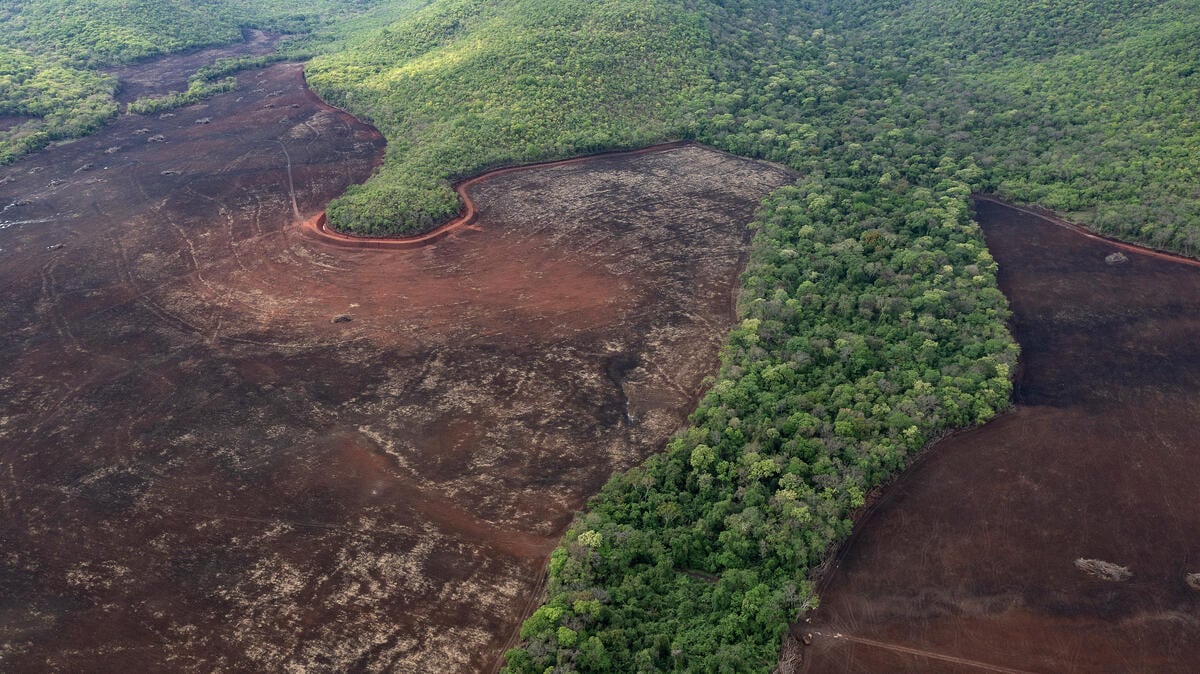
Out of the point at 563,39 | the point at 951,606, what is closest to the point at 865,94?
the point at 563,39

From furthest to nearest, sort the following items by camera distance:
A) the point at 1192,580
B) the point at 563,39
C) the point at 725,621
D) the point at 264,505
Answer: the point at 563,39
the point at 264,505
the point at 1192,580
the point at 725,621

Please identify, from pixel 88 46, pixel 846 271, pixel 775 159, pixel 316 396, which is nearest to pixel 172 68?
pixel 88 46

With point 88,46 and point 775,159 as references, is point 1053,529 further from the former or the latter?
point 88,46

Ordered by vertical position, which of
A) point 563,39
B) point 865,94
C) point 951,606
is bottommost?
point 951,606

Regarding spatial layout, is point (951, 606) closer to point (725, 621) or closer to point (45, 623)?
point (725, 621)

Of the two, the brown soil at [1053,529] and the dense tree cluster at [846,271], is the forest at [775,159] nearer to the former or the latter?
the dense tree cluster at [846,271]

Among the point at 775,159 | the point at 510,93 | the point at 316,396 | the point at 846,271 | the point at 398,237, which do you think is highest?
the point at 510,93

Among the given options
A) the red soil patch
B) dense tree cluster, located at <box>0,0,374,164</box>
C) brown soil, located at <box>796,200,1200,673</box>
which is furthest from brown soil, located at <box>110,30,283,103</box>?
brown soil, located at <box>796,200,1200,673</box>

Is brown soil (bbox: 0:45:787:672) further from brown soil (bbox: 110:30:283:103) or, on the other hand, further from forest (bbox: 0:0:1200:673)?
brown soil (bbox: 110:30:283:103)
